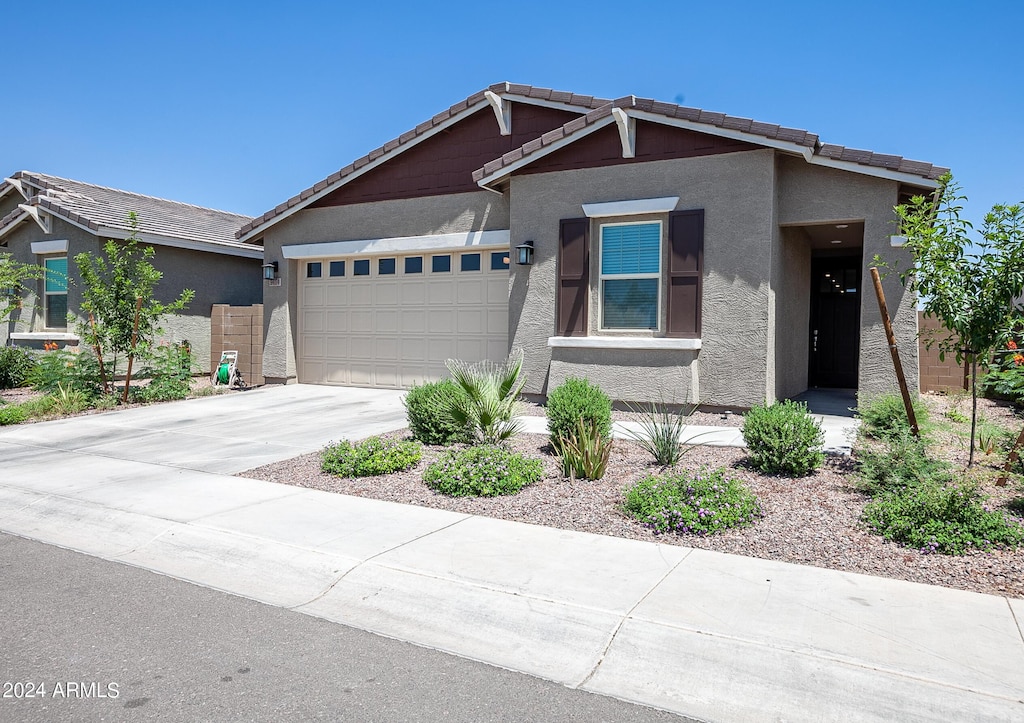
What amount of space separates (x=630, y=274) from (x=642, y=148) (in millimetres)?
1944

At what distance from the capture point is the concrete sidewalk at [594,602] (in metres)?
3.44

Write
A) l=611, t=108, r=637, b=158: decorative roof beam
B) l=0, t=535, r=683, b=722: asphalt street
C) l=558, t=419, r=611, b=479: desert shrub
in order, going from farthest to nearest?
l=611, t=108, r=637, b=158: decorative roof beam, l=558, t=419, r=611, b=479: desert shrub, l=0, t=535, r=683, b=722: asphalt street

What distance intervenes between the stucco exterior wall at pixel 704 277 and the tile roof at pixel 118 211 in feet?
32.9

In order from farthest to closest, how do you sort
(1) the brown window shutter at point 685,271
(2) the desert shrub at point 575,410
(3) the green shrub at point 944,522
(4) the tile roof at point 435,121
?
1. (4) the tile roof at point 435,121
2. (1) the brown window shutter at point 685,271
3. (2) the desert shrub at point 575,410
4. (3) the green shrub at point 944,522

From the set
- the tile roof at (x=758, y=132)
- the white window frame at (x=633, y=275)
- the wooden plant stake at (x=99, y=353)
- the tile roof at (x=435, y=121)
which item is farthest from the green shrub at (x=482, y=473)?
the wooden plant stake at (x=99, y=353)

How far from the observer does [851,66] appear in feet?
43.0

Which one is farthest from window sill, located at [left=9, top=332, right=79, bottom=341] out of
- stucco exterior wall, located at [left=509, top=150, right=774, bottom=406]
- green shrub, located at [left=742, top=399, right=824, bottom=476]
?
green shrub, located at [left=742, top=399, right=824, bottom=476]

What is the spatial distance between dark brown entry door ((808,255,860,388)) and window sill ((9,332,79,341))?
16915 mm

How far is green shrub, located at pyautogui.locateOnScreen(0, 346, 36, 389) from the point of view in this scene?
16.5 m

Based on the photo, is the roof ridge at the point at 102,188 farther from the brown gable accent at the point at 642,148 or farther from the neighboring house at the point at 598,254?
the brown gable accent at the point at 642,148

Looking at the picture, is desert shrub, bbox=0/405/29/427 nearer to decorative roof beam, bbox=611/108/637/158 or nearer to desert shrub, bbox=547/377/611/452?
desert shrub, bbox=547/377/611/452

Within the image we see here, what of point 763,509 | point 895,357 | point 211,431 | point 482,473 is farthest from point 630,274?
point 211,431

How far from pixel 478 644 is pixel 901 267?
8.66m

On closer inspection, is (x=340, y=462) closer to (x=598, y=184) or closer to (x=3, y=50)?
(x=598, y=184)
